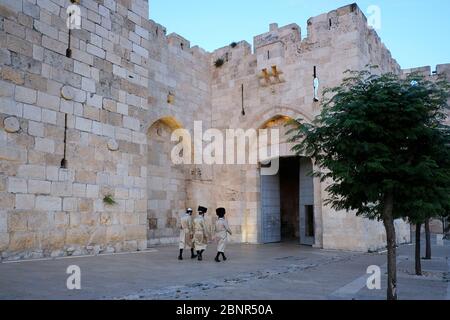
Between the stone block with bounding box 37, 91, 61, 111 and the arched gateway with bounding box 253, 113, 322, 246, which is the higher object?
the stone block with bounding box 37, 91, 61, 111

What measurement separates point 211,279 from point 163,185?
792cm

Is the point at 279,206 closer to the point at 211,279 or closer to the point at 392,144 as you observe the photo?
the point at 211,279

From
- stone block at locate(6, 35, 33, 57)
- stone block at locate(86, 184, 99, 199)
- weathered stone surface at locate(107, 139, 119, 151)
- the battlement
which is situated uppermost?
the battlement

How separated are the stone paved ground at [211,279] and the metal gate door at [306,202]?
14.9ft

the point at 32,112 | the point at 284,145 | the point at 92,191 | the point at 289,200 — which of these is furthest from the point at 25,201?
the point at 289,200

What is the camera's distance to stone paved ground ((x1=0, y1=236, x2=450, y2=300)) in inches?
214

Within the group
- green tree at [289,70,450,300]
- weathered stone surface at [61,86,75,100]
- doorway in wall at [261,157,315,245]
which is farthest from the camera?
doorway in wall at [261,157,315,245]

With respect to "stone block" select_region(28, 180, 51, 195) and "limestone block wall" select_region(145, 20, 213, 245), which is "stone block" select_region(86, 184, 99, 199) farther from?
"limestone block wall" select_region(145, 20, 213, 245)

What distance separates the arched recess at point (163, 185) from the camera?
13820 mm

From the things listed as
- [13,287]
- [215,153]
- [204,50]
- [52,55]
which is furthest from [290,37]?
[13,287]

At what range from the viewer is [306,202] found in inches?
576

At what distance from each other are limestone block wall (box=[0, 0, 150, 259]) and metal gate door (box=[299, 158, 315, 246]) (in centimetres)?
613

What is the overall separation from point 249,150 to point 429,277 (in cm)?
869

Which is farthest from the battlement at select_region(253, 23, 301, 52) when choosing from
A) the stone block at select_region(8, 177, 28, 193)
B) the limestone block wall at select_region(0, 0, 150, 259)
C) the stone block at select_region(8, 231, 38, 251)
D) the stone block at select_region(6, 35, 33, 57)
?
the stone block at select_region(8, 231, 38, 251)
